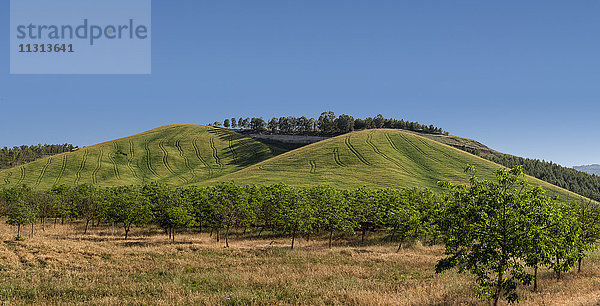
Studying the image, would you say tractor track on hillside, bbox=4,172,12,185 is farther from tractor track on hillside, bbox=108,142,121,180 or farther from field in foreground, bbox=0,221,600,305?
field in foreground, bbox=0,221,600,305

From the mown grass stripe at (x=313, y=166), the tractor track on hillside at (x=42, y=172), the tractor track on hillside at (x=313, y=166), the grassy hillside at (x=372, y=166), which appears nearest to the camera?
the grassy hillside at (x=372, y=166)

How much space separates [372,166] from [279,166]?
140 ft

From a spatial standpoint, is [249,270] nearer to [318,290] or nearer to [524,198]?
[318,290]

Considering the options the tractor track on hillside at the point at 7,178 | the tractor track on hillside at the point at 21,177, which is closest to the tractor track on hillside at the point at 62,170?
the tractor track on hillside at the point at 21,177

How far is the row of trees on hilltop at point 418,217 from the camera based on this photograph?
15500 millimetres

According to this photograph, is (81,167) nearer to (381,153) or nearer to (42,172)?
(42,172)

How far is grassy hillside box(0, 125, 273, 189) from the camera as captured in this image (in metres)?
142

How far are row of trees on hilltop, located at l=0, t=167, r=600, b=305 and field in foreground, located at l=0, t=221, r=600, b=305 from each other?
2.47 meters

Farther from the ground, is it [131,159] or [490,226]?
[131,159]

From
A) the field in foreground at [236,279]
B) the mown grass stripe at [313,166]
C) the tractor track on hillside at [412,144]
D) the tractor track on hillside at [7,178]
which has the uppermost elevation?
the tractor track on hillside at [412,144]

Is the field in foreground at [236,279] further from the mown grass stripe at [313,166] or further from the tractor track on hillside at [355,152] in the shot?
the tractor track on hillside at [355,152]

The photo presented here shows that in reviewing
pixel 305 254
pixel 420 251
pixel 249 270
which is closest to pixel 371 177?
pixel 420 251

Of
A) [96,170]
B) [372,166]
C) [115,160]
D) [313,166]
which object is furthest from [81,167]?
[372,166]

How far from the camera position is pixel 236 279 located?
2522 centimetres
